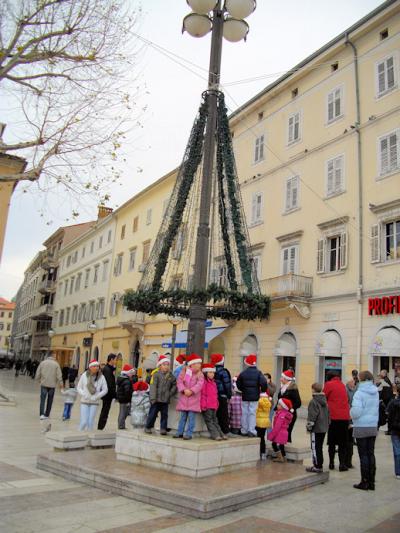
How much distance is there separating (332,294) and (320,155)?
20.8 ft

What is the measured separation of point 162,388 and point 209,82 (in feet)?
17.7

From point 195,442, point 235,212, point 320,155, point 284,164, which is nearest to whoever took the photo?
point 195,442

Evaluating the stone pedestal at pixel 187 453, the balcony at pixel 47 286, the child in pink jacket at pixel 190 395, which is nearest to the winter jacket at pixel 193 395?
the child in pink jacket at pixel 190 395

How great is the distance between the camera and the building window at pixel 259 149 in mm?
25984

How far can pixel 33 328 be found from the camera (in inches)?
2675

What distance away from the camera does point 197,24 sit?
8.12 meters

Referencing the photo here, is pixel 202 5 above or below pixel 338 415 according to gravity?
above

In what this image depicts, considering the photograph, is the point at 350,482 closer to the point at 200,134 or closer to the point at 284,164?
the point at 200,134

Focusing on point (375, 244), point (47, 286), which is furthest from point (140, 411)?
point (47, 286)

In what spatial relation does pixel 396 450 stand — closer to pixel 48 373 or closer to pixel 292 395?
pixel 292 395

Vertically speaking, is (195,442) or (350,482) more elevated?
(195,442)

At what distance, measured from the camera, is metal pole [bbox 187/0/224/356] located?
25.7ft

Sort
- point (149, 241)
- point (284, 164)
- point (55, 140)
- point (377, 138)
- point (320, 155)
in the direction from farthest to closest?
point (149, 241), point (284, 164), point (320, 155), point (377, 138), point (55, 140)

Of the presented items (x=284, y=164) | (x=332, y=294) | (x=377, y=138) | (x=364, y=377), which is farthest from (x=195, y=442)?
(x=284, y=164)
